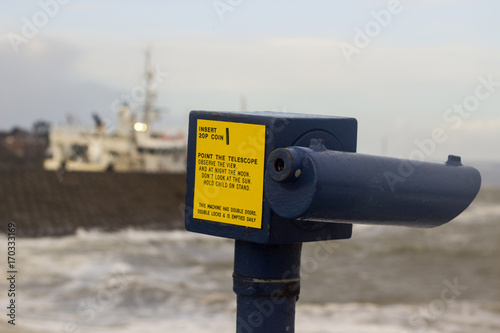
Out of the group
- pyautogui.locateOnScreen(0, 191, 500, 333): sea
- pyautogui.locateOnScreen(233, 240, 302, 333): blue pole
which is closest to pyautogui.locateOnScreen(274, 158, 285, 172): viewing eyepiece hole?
pyautogui.locateOnScreen(233, 240, 302, 333): blue pole

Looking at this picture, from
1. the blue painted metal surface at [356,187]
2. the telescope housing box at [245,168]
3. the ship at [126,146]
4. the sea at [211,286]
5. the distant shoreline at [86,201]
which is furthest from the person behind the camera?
the ship at [126,146]

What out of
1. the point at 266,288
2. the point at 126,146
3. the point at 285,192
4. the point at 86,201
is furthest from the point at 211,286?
the point at 126,146

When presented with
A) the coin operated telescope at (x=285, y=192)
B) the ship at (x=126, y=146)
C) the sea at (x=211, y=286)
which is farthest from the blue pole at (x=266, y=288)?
the ship at (x=126, y=146)

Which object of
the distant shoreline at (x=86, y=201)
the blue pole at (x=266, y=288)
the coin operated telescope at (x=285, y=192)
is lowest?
the distant shoreline at (x=86, y=201)

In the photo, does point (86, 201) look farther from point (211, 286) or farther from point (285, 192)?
point (285, 192)

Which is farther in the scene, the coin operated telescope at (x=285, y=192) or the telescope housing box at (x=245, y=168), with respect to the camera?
the telescope housing box at (x=245, y=168)

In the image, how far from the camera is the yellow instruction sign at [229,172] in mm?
1696

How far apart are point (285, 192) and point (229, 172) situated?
0.83 ft

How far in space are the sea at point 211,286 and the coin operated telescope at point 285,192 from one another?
4.34 meters

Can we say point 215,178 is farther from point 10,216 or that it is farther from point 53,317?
point 10,216

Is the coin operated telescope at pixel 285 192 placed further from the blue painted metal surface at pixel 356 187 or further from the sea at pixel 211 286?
the sea at pixel 211 286

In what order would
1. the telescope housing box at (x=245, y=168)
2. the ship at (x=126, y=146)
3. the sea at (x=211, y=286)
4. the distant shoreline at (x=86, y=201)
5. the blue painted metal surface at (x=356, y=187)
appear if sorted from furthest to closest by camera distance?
the ship at (x=126, y=146), the distant shoreline at (x=86, y=201), the sea at (x=211, y=286), the telescope housing box at (x=245, y=168), the blue painted metal surface at (x=356, y=187)

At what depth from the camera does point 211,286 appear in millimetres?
13672

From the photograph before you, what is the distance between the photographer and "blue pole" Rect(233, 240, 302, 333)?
1.77 meters
